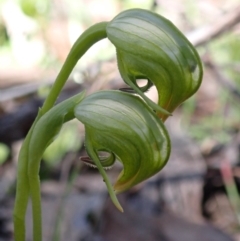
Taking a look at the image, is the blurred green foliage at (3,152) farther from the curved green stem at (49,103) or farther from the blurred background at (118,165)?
the curved green stem at (49,103)

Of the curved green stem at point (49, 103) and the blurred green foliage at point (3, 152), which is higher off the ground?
the curved green stem at point (49, 103)

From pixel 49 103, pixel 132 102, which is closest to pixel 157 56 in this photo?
pixel 132 102

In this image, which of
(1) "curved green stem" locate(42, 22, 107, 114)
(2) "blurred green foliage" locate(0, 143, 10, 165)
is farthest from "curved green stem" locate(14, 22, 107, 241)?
(2) "blurred green foliage" locate(0, 143, 10, 165)

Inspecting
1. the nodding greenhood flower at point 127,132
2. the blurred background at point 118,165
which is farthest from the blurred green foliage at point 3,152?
the nodding greenhood flower at point 127,132

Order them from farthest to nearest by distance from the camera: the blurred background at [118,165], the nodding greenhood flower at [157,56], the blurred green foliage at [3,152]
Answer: the blurred green foliage at [3,152] < the blurred background at [118,165] < the nodding greenhood flower at [157,56]

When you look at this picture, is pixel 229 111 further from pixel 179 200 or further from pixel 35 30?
pixel 35 30

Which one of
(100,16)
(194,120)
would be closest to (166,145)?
(194,120)
